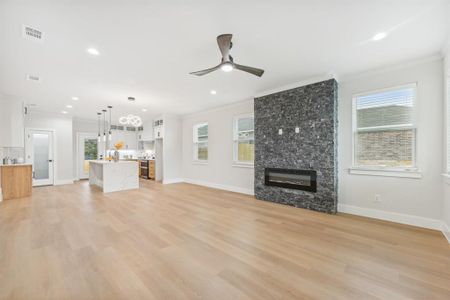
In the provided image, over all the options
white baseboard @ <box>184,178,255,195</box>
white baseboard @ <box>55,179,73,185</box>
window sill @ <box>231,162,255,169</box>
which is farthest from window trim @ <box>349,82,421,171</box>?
white baseboard @ <box>55,179,73,185</box>

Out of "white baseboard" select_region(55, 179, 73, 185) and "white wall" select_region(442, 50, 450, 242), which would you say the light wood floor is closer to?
"white wall" select_region(442, 50, 450, 242)

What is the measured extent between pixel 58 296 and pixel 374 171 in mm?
4763

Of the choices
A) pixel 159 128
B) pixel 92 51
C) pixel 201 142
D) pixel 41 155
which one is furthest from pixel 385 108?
pixel 41 155

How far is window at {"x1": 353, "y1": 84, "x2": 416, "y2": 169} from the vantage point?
3346 mm

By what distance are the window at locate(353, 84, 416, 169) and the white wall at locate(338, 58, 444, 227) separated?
12 centimetres

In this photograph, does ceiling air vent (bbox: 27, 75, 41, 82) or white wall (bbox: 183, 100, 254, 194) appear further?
white wall (bbox: 183, 100, 254, 194)

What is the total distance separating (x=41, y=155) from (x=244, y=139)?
24.9ft

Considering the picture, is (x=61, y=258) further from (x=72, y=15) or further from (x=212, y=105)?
(x=212, y=105)

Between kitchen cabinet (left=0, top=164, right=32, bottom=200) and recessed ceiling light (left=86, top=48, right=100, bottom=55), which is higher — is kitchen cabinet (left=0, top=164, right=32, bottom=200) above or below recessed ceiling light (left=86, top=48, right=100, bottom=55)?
below

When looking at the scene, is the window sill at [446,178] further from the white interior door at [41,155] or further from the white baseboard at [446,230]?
the white interior door at [41,155]

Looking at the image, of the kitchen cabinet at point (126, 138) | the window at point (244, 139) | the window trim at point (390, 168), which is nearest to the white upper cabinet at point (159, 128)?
the kitchen cabinet at point (126, 138)

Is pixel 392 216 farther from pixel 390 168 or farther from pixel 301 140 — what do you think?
pixel 301 140

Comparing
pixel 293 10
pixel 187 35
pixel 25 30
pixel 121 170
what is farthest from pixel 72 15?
pixel 121 170

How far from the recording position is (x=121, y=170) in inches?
245
